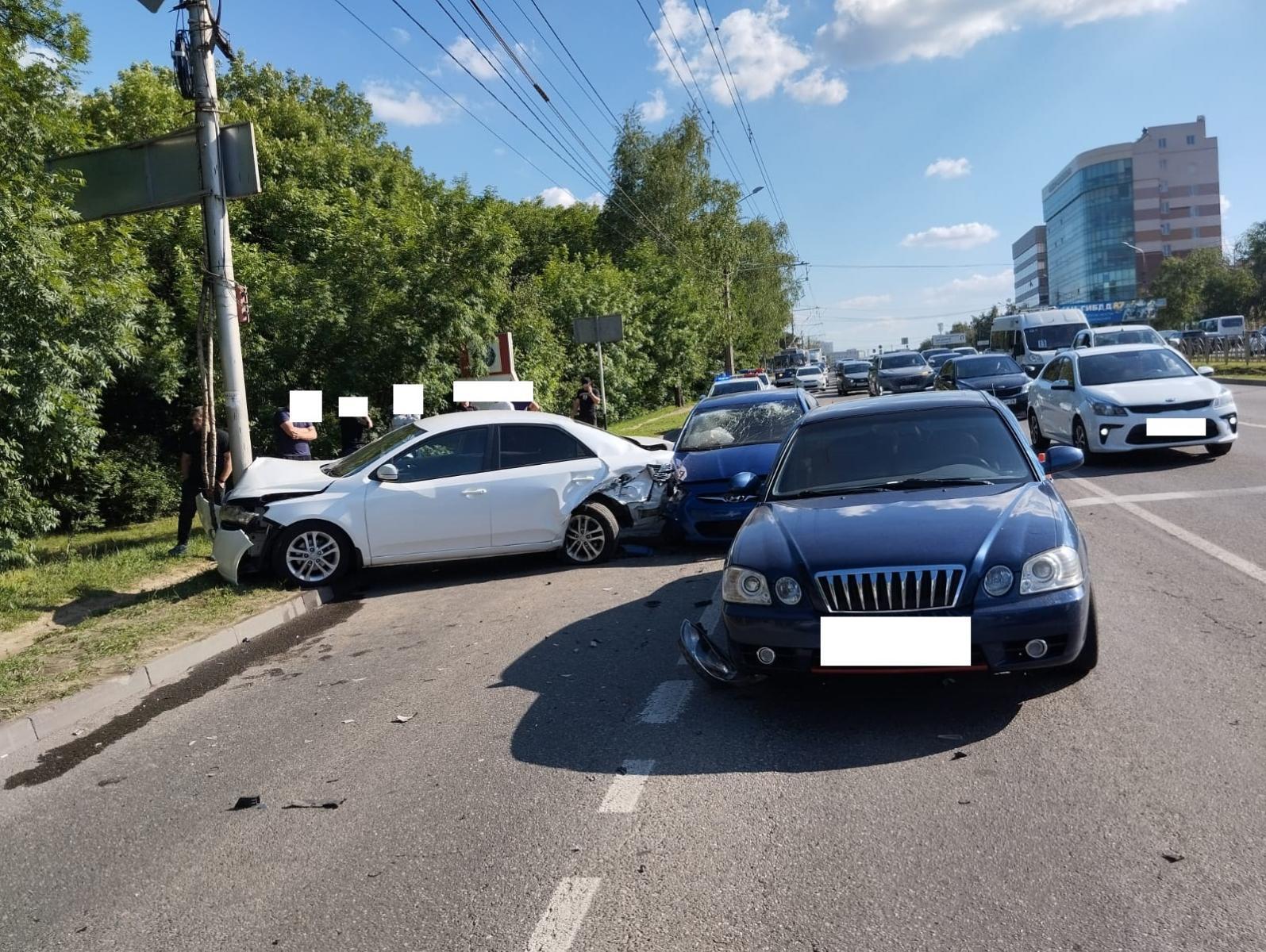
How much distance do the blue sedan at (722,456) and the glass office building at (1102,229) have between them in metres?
128

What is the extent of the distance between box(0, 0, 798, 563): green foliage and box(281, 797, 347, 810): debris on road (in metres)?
6.42

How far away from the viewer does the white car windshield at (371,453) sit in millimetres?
9570

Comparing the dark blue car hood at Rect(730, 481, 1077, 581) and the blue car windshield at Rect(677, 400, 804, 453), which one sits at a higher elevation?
the blue car windshield at Rect(677, 400, 804, 453)

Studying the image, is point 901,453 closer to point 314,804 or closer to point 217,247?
point 314,804

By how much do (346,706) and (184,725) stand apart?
0.94 meters

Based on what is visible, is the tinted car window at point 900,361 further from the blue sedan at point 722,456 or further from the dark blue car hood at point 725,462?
the dark blue car hood at point 725,462

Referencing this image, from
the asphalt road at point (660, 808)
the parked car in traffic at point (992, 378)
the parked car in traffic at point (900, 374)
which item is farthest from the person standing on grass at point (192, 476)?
the parked car in traffic at point (900, 374)

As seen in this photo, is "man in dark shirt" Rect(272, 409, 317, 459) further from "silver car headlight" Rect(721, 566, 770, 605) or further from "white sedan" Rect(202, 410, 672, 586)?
"silver car headlight" Rect(721, 566, 770, 605)

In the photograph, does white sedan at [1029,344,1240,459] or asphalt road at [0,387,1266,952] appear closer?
asphalt road at [0,387,1266,952]

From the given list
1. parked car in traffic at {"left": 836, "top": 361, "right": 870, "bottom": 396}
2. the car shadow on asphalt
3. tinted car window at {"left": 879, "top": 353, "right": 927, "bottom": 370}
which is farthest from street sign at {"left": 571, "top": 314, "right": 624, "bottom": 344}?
parked car in traffic at {"left": 836, "top": 361, "right": 870, "bottom": 396}

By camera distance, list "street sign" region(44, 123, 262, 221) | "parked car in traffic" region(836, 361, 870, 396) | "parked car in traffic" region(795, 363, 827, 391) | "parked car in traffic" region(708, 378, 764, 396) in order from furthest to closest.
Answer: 1. "parked car in traffic" region(795, 363, 827, 391)
2. "parked car in traffic" region(836, 361, 870, 396)
3. "parked car in traffic" region(708, 378, 764, 396)
4. "street sign" region(44, 123, 262, 221)

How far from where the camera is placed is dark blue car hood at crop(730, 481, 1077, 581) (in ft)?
14.7

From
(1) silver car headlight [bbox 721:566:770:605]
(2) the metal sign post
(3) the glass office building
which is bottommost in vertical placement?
(1) silver car headlight [bbox 721:566:770:605]

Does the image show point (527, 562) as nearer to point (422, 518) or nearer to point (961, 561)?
point (422, 518)
